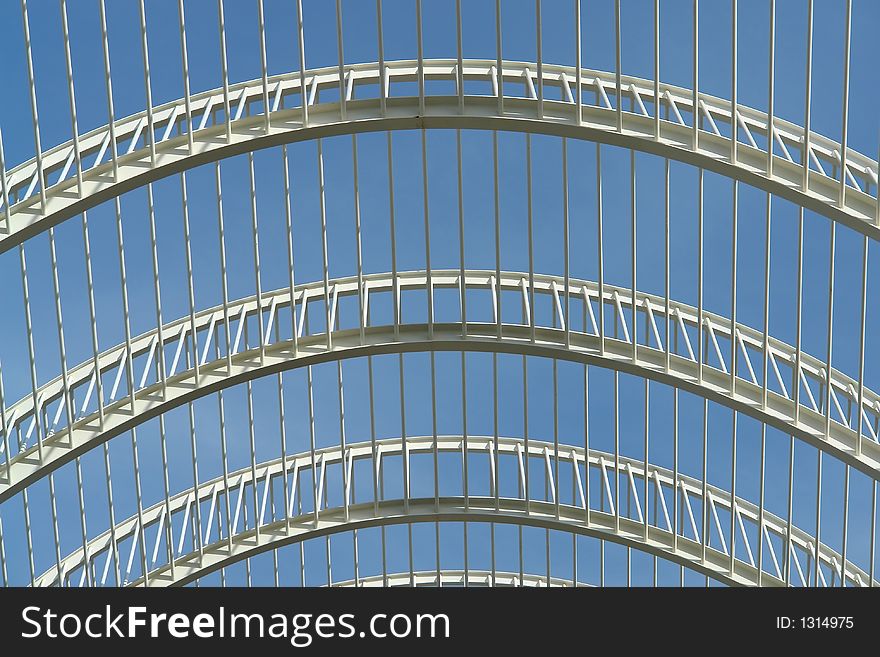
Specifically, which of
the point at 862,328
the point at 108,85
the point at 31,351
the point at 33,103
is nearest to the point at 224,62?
the point at 108,85

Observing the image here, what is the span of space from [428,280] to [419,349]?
5.48ft

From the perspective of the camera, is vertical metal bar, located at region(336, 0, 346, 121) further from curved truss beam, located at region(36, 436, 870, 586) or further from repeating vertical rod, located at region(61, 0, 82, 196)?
curved truss beam, located at region(36, 436, 870, 586)

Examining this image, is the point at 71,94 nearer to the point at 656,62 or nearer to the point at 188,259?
the point at 188,259

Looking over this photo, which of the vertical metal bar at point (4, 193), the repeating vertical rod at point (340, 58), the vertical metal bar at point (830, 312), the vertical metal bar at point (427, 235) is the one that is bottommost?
the vertical metal bar at point (830, 312)

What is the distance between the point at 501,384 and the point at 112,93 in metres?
10.6

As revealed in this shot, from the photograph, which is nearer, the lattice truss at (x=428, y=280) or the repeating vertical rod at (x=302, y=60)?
the repeating vertical rod at (x=302, y=60)

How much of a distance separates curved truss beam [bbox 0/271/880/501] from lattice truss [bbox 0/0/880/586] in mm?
69

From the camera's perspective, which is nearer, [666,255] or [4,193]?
[4,193]

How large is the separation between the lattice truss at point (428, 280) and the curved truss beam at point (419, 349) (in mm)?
69

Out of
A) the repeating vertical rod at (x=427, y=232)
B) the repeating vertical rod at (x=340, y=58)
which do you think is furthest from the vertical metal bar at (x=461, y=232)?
the repeating vertical rod at (x=340, y=58)

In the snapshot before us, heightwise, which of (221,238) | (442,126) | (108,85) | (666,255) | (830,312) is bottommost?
(830,312)

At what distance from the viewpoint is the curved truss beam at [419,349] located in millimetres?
22844

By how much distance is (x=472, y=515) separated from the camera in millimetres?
27438

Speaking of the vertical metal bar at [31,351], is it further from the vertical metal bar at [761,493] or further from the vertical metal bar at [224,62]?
the vertical metal bar at [761,493]
